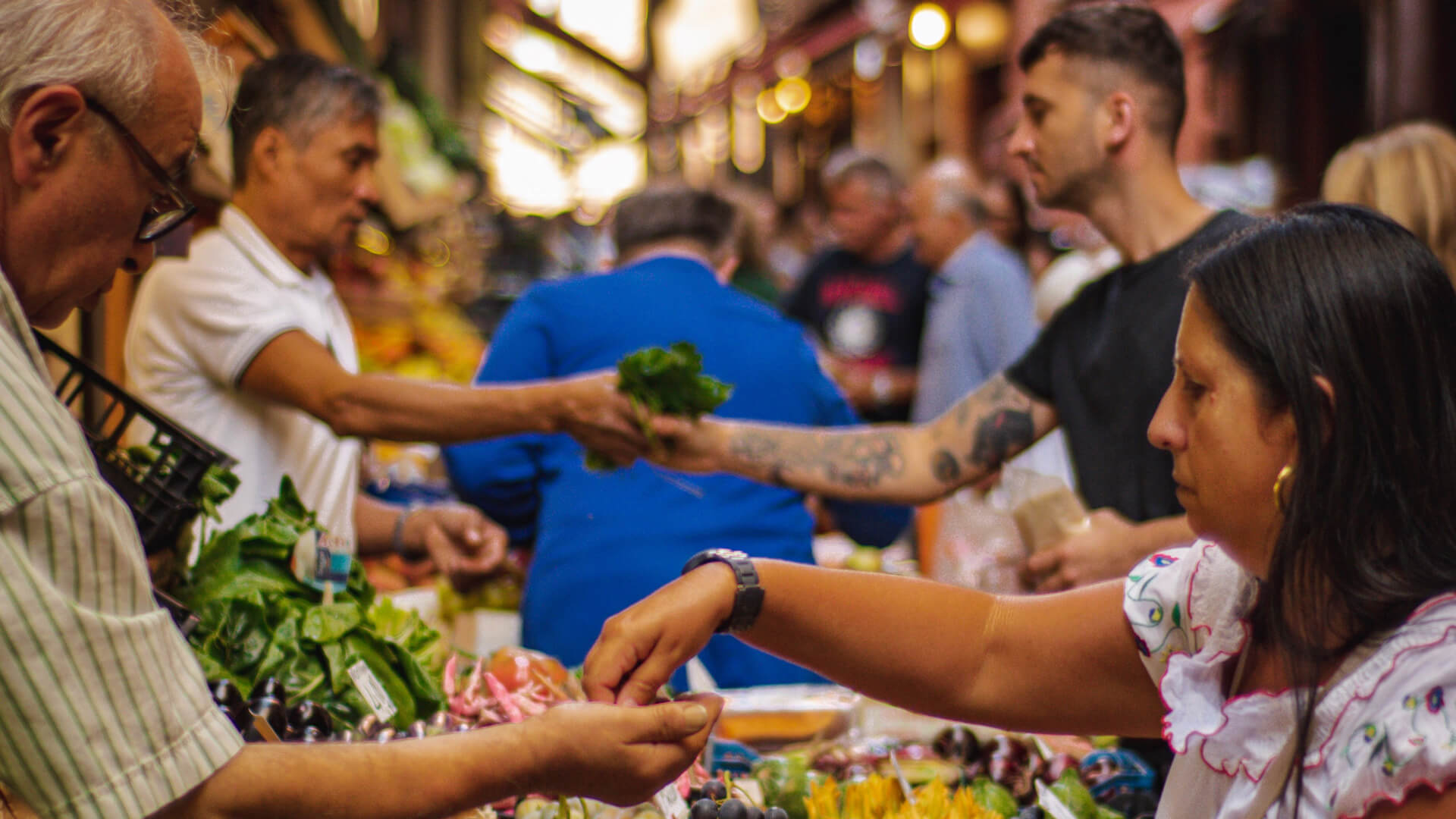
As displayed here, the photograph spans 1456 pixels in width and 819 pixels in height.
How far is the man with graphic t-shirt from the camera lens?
6.37 m

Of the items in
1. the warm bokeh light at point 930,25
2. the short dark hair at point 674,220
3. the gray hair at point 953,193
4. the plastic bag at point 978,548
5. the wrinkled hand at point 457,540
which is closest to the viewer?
the wrinkled hand at point 457,540

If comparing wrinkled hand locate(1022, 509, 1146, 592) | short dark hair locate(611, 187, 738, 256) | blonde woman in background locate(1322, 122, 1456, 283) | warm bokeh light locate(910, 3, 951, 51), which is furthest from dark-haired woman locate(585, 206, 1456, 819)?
warm bokeh light locate(910, 3, 951, 51)

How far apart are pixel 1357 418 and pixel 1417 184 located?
246cm

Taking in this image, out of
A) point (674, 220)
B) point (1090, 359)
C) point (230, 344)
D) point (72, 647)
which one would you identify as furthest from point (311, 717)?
point (674, 220)

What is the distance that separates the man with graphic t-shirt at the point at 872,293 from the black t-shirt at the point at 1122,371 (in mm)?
3457

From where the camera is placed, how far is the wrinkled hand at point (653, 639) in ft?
4.90

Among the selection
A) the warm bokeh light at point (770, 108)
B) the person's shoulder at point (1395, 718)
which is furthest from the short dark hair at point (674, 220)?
the warm bokeh light at point (770, 108)

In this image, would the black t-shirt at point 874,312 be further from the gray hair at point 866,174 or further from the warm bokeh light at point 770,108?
the warm bokeh light at point 770,108

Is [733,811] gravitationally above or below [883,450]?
below

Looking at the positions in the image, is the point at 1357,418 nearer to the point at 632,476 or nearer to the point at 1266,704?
the point at 1266,704

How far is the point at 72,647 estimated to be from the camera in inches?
41.4

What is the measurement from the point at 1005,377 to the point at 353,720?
1.68 metres

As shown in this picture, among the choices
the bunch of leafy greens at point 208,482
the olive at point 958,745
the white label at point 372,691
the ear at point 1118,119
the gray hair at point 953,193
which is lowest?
the olive at point 958,745

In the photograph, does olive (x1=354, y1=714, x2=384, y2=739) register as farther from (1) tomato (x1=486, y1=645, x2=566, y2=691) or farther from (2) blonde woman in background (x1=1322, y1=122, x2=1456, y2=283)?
(2) blonde woman in background (x1=1322, y1=122, x2=1456, y2=283)
